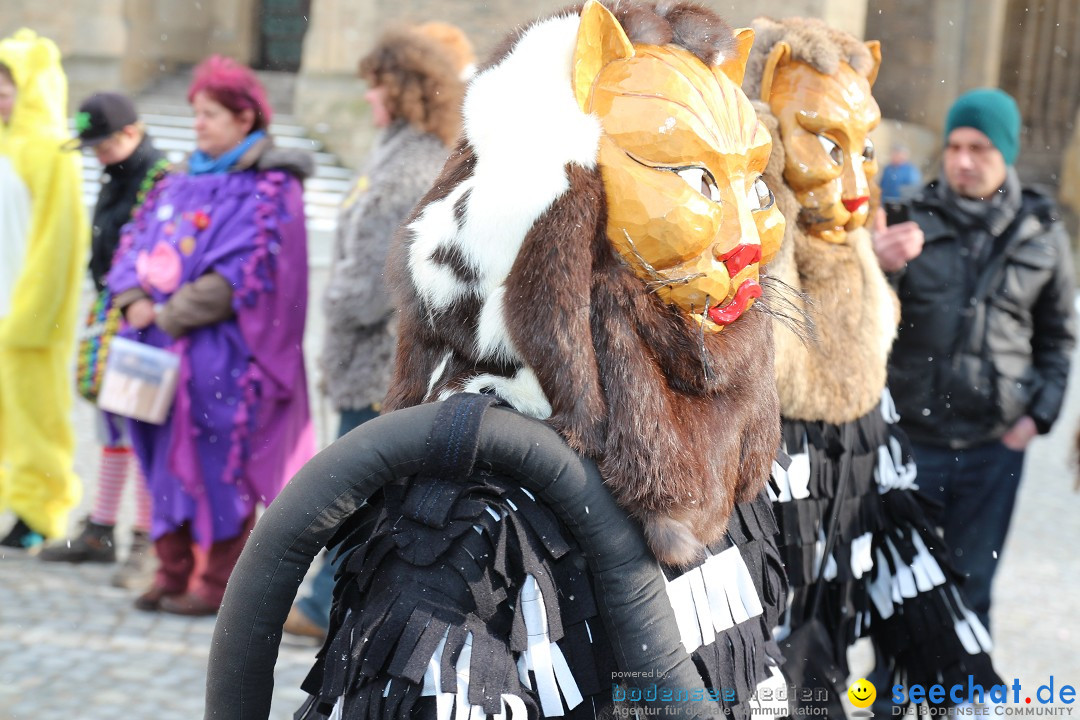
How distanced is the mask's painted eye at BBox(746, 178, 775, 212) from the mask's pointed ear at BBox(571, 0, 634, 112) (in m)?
0.34

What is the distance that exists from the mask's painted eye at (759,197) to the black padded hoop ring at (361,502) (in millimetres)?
550

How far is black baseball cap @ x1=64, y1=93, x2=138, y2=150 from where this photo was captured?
466cm

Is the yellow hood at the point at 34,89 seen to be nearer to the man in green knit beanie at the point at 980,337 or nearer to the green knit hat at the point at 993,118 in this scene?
the man in green knit beanie at the point at 980,337

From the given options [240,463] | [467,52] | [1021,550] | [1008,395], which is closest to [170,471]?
[240,463]

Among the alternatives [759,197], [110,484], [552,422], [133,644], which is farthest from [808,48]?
[110,484]

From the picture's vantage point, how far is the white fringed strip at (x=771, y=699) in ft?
6.39

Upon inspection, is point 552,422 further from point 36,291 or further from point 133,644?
point 36,291

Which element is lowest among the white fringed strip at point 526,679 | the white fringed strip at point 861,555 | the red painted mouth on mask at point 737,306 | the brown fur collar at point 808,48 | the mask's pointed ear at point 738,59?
the white fringed strip at point 861,555

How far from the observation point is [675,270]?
5.50ft

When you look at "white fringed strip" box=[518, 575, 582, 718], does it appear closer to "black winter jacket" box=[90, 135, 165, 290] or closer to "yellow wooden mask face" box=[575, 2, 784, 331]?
"yellow wooden mask face" box=[575, 2, 784, 331]

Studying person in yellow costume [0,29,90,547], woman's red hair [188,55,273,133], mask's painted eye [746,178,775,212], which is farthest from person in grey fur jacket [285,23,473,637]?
mask's painted eye [746,178,775,212]

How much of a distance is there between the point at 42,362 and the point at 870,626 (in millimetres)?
3676

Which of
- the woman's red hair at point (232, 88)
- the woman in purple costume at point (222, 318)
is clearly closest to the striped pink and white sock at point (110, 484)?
the woman in purple costume at point (222, 318)

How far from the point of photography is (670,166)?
167 cm
